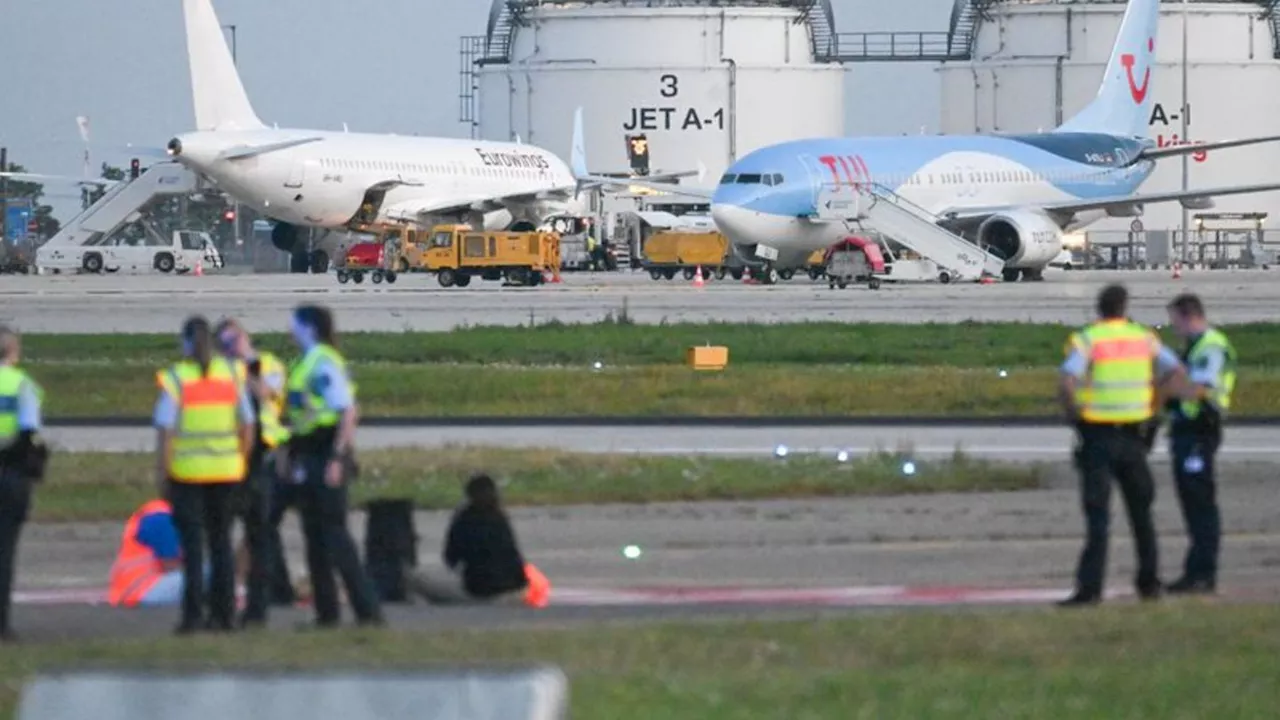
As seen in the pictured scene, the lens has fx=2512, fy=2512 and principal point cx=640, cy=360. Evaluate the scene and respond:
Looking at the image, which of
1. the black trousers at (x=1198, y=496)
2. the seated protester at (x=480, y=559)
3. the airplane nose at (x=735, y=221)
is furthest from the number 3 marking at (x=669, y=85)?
the seated protester at (x=480, y=559)

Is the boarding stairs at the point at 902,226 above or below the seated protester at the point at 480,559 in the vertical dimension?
above

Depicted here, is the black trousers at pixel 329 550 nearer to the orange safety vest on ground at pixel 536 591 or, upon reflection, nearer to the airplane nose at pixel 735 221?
the orange safety vest on ground at pixel 536 591

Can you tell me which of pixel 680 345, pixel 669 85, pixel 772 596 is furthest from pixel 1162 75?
pixel 772 596

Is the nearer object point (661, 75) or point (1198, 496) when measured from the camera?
point (1198, 496)

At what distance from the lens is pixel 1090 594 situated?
13.4 meters

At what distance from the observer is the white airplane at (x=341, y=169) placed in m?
69.0

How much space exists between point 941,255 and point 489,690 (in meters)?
57.2

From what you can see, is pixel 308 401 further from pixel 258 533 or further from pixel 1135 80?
pixel 1135 80

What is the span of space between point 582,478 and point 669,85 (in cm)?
7789

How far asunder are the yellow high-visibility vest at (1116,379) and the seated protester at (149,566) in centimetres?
511

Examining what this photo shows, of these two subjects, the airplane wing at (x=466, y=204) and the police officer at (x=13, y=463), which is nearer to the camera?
the police officer at (x=13, y=463)

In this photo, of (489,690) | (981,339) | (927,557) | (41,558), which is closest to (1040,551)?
(927,557)

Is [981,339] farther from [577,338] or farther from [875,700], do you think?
[875,700]

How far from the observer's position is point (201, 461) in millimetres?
12695
